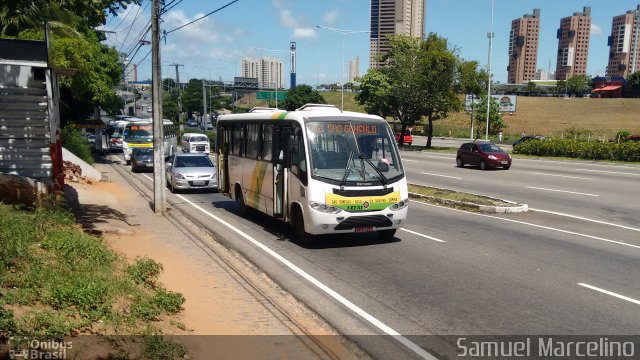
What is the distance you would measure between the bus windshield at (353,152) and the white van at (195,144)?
32173 millimetres

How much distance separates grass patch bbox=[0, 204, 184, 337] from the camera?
5.64 metres

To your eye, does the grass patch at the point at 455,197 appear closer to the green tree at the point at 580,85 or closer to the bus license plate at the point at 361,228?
the bus license plate at the point at 361,228

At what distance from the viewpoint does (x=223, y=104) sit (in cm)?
13038

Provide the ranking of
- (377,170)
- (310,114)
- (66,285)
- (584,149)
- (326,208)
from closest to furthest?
1. (66,285)
2. (326,208)
3. (377,170)
4. (310,114)
5. (584,149)

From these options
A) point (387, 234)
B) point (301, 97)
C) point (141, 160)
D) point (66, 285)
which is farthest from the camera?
point (301, 97)

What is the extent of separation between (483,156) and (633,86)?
106642mm

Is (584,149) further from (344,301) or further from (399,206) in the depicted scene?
(344,301)

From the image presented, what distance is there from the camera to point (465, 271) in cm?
940

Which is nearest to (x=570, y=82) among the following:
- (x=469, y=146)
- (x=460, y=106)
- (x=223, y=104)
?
(x=223, y=104)

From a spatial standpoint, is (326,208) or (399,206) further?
(399,206)

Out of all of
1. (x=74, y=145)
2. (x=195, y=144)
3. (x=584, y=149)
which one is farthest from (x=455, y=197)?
(x=195, y=144)

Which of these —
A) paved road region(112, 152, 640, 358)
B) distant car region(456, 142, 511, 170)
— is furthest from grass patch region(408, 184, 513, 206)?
distant car region(456, 142, 511, 170)

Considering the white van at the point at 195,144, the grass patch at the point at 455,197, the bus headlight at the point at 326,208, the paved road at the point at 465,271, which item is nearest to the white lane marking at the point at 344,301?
the paved road at the point at 465,271

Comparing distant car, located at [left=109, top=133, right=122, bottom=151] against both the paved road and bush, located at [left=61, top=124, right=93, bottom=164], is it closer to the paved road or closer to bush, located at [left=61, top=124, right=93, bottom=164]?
bush, located at [left=61, top=124, right=93, bottom=164]
